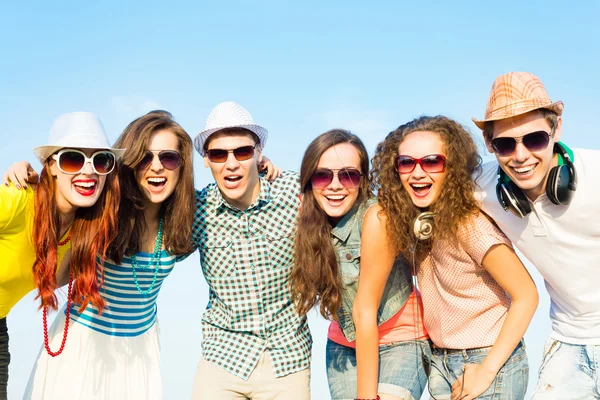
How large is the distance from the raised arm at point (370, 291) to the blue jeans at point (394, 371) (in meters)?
0.20

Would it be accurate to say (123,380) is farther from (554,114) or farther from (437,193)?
(554,114)

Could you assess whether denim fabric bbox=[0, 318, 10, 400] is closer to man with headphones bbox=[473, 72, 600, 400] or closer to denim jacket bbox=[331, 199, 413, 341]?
denim jacket bbox=[331, 199, 413, 341]

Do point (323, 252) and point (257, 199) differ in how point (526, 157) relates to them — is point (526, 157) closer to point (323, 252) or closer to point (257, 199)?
point (323, 252)

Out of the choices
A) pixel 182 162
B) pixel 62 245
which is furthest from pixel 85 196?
pixel 182 162

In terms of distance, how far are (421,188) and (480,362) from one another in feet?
4.87

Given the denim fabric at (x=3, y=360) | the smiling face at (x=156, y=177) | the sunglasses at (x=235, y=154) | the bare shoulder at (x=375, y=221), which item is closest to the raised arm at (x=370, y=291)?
the bare shoulder at (x=375, y=221)

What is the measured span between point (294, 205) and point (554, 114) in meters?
2.41

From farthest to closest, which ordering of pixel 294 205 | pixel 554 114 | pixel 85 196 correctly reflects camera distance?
1. pixel 294 205
2. pixel 85 196
3. pixel 554 114

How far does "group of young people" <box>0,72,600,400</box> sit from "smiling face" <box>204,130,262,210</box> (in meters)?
0.02

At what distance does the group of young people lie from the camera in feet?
→ 16.9

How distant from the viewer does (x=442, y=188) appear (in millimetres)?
5238

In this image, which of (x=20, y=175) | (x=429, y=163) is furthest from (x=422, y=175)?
(x=20, y=175)

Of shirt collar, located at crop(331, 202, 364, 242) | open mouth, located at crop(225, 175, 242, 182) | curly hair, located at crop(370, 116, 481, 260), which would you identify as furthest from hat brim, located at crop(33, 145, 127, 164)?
curly hair, located at crop(370, 116, 481, 260)

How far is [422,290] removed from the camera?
5.45 metres
